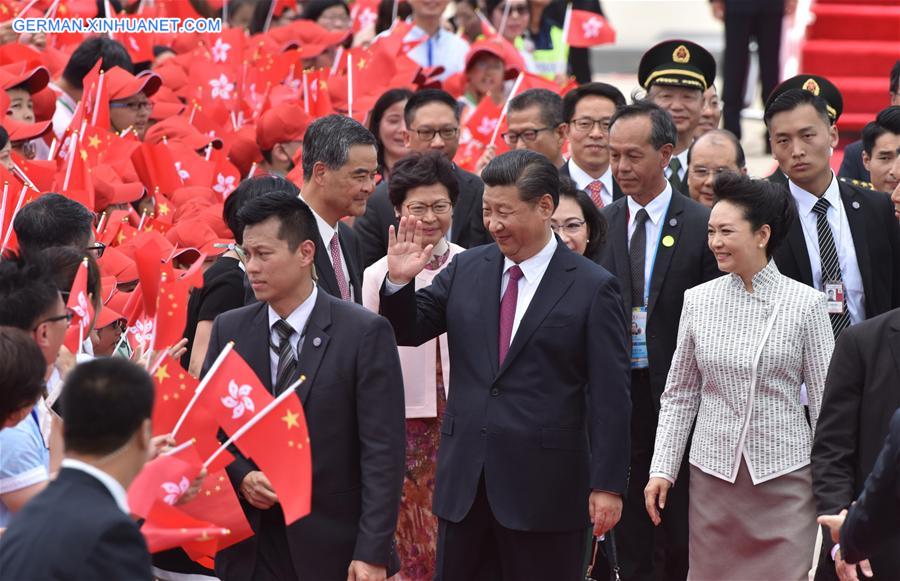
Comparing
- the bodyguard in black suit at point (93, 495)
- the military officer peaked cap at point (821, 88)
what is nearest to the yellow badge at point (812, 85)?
the military officer peaked cap at point (821, 88)


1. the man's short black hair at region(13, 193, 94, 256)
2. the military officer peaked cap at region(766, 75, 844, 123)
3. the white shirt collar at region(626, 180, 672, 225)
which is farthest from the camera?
the military officer peaked cap at region(766, 75, 844, 123)

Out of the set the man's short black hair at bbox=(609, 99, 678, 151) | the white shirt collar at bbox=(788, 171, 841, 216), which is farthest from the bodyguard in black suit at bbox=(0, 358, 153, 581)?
the white shirt collar at bbox=(788, 171, 841, 216)

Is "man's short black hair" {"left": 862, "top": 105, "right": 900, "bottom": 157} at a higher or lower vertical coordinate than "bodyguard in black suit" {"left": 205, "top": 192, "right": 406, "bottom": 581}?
higher

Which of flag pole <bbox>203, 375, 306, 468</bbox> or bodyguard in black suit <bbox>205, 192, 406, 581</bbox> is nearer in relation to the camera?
flag pole <bbox>203, 375, 306, 468</bbox>

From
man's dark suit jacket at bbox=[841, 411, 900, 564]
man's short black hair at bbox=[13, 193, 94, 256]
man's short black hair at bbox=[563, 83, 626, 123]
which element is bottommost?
man's dark suit jacket at bbox=[841, 411, 900, 564]

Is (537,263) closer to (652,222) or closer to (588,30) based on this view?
(652,222)

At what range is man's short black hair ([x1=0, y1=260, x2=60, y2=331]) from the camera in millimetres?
4000

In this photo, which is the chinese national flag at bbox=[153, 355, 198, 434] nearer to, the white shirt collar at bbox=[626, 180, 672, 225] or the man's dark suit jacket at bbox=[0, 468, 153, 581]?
the man's dark suit jacket at bbox=[0, 468, 153, 581]

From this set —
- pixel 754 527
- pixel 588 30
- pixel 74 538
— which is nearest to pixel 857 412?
pixel 754 527

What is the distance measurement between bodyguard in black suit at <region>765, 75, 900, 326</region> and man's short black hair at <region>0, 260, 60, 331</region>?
298 centimetres

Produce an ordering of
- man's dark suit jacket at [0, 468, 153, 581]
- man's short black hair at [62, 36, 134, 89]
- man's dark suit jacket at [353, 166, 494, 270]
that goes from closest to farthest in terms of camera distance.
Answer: man's dark suit jacket at [0, 468, 153, 581] → man's dark suit jacket at [353, 166, 494, 270] → man's short black hair at [62, 36, 134, 89]

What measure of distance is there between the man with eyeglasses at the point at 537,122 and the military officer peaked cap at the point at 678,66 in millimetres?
477

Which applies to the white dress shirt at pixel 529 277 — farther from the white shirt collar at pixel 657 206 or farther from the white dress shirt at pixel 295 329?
the white shirt collar at pixel 657 206

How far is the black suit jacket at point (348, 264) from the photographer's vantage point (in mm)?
5336
